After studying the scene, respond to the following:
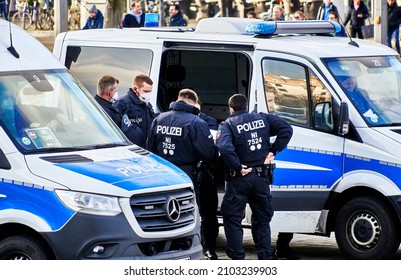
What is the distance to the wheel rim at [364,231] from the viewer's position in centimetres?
1088

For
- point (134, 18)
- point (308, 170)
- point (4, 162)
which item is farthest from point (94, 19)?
point (4, 162)

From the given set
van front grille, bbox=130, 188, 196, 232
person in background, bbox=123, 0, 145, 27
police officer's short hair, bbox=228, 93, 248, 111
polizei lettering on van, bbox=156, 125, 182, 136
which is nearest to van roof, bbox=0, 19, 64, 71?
polizei lettering on van, bbox=156, 125, 182, 136

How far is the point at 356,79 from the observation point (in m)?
11.2

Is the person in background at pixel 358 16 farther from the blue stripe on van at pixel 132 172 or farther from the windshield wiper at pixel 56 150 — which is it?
the windshield wiper at pixel 56 150

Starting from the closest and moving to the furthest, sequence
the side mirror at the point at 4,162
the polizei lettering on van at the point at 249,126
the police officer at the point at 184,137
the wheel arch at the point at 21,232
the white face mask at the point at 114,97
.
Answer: the wheel arch at the point at 21,232
the side mirror at the point at 4,162
the polizei lettering on van at the point at 249,126
the police officer at the point at 184,137
the white face mask at the point at 114,97

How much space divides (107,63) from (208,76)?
1.09 metres

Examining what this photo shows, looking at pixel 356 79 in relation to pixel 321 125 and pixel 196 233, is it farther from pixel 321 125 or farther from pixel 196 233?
pixel 196 233

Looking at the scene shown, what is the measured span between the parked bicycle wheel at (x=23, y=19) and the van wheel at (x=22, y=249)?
29.3 metres

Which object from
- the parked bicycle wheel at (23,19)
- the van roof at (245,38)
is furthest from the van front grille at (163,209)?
the parked bicycle wheel at (23,19)

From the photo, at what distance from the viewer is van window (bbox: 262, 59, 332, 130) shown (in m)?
11.1

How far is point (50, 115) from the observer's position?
8898 mm

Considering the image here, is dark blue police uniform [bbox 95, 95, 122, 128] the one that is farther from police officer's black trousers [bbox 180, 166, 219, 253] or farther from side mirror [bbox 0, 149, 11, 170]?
side mirror [bbox 0, 149, 11, 170]

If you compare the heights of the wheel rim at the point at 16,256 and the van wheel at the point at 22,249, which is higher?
the van wheel at the point at 22,249

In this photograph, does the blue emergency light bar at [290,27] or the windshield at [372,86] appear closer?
the windshield at [372,86]
